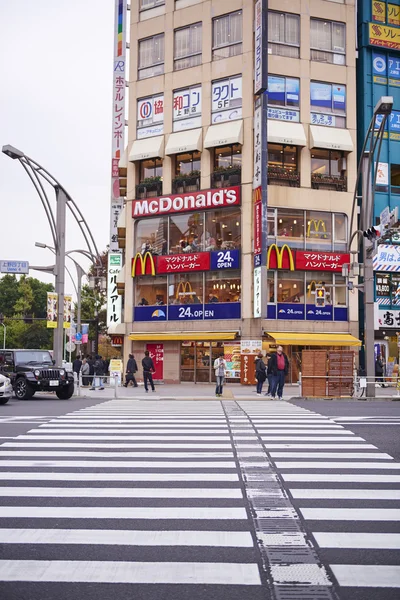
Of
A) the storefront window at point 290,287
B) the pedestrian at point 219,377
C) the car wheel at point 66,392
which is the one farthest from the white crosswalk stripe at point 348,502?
the storefront window at point 290,287

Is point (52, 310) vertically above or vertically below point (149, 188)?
below

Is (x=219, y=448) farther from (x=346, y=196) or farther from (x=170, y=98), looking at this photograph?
(x=170, y=98)

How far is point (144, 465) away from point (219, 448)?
2.05 metres

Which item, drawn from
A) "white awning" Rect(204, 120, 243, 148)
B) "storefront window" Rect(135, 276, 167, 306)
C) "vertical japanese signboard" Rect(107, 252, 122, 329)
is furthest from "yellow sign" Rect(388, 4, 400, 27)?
"vertical japanese signboard" Rect(107, 252, 122, 329)

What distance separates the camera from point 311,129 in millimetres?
38031

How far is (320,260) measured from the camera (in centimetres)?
3734

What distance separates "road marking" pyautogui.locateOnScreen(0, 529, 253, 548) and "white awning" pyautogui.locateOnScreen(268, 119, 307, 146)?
32.9 meters

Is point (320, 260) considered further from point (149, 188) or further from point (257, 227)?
point (149, 188)

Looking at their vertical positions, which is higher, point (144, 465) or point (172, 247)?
point (172, 247)

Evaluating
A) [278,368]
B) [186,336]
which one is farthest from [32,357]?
[186,336]

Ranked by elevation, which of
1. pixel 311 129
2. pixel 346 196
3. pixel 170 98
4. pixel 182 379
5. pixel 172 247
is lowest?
pixel 182 379

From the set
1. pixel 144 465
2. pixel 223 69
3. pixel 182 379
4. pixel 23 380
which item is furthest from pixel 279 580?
pixel 223 69

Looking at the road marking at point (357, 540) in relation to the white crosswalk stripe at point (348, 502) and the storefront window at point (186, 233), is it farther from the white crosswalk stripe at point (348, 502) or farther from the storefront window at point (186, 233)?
the storefront window at point (186, 233)

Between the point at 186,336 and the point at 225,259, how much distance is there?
4.92 m
